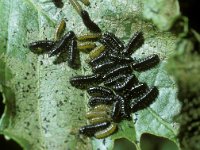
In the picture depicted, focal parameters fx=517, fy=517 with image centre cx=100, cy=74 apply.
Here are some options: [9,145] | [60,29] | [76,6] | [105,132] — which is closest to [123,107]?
[105,132]

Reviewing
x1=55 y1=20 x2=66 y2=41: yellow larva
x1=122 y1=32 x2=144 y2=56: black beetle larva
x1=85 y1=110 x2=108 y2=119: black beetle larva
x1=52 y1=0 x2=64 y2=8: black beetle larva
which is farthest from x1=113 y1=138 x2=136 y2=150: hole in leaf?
x1=52 y1=0 x2=64 y2=8: black beetle larva

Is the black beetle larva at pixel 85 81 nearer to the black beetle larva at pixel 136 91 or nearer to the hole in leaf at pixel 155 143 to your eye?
the black beetle larva at pixel 136 91

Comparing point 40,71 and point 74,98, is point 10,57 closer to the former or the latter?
point 40,71

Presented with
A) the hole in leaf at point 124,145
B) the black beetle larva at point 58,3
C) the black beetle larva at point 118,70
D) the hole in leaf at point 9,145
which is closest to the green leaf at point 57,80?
the black beetle larva at point 58,3

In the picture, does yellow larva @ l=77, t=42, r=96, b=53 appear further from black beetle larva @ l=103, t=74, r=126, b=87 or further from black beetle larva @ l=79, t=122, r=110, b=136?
black beetle larva @ l=79, t=122, r=110, b=136

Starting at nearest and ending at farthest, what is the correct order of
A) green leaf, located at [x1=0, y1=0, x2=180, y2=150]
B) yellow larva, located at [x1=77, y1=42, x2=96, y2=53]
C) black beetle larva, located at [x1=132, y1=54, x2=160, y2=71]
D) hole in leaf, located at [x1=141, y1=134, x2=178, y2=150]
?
green leaf, located at [x1=0, y1=0, x2=180, y2=150] → black beetle larva, located at [x1=132, y1=54, x2=160, y2=71] → yellow larva, located at [x1=77, y1=42, x2=96, y2=53] → hole in leaf, located at [x1=141, y1=134, x2=178, y2=150]

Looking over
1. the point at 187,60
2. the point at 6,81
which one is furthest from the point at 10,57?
the point at 187,60

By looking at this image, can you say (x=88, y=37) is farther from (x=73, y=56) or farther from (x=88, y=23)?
(x=73, y=56)
